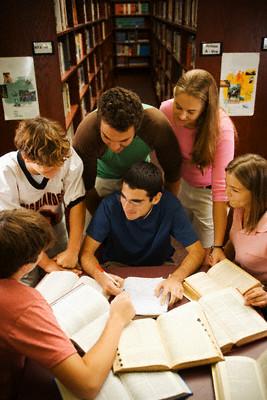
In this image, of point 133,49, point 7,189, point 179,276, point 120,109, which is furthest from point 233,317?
point 133,49

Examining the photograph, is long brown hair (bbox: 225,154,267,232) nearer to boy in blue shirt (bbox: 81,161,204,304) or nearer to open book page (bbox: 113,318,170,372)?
boy in blue shirt (bbox: 81,161,204,304)

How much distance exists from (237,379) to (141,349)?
0.25 meters

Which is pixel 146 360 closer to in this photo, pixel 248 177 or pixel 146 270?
pixel 146 270

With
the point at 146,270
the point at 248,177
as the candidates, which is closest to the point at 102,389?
the point at 146,270

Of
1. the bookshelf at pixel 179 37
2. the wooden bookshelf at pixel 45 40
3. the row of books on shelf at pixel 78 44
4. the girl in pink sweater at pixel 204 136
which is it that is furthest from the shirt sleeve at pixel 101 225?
the bookshelf at pixel 179 37

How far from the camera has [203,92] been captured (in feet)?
5.16

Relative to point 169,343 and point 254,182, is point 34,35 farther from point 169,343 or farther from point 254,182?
point 169,343

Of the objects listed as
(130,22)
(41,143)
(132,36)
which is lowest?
(41,143)

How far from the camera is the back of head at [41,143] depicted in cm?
130

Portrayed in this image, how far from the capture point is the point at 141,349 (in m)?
1.01

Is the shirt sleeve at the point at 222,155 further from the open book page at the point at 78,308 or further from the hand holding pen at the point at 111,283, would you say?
the open book page at the point at 78,308

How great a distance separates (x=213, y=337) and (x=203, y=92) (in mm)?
981

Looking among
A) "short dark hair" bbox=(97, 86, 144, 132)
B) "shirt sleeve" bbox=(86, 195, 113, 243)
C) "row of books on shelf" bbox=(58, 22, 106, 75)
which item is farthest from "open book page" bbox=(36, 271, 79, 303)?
"row of books on shelf" bbox=(58, 22, 106, 75)

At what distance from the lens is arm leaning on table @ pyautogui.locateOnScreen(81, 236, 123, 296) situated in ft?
4.28
